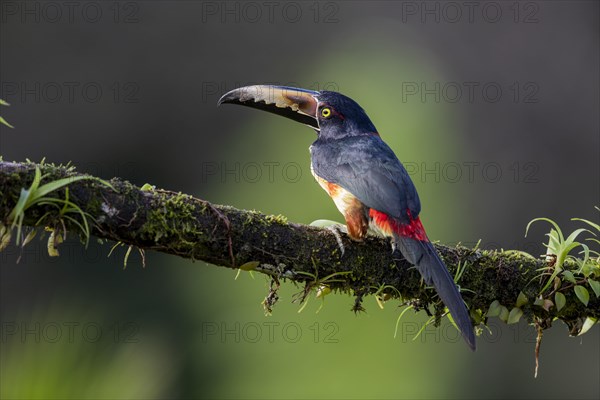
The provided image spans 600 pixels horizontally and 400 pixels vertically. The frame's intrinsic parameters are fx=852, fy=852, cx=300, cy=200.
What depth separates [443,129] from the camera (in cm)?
650

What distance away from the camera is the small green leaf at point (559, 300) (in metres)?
2.88

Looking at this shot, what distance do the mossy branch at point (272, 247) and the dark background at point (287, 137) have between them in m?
2.27

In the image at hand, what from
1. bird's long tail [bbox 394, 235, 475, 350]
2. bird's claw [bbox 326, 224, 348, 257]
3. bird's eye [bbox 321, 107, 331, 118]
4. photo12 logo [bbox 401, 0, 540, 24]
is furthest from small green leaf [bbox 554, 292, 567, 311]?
photo12 logo [bbox 401, 0, 540, 24]

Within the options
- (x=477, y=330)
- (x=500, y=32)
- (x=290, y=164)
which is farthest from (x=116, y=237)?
(x=500, y=32)

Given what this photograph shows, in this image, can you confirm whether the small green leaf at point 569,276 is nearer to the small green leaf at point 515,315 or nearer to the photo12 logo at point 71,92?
the small green leaf at point 515,315

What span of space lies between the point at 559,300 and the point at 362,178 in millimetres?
829

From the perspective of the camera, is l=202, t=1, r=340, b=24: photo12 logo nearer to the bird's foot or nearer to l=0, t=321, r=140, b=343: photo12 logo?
l=0, t=321, r=140, b=343: photo12 logo

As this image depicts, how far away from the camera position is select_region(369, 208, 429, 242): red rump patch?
2947 millimetres

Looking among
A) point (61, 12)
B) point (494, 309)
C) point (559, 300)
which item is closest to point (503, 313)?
point (494, 309)

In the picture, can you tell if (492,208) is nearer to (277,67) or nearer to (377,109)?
(377,109)

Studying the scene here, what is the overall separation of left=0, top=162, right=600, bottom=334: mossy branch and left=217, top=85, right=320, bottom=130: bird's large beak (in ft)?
3.03

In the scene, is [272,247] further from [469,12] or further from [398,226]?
[469,12]

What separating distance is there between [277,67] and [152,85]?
1.24 meters

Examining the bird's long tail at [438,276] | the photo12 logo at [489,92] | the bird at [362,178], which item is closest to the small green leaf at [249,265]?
the bird at [362,178]
